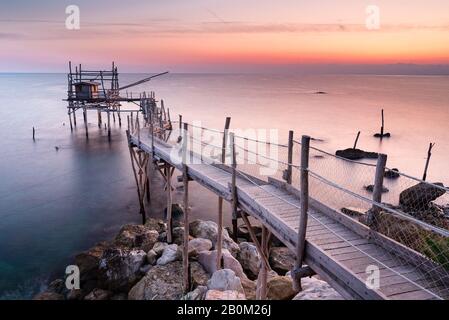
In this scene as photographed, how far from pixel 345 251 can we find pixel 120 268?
8.33m

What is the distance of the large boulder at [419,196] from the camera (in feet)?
58.9

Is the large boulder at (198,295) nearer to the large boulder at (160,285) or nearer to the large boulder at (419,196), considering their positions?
the large boulder at (160,285)

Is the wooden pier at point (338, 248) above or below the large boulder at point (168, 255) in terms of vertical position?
above

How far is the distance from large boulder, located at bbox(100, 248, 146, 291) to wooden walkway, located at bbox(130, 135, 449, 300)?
516 cm

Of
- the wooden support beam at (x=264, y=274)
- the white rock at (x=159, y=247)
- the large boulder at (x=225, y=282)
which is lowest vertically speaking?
the white rock at (x=159, y=247)

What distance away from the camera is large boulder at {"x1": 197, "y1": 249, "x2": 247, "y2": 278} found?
11.6 m

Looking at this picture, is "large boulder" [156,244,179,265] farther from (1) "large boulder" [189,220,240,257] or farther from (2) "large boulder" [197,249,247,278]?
(1) "large boulder" [189,220,240,257]

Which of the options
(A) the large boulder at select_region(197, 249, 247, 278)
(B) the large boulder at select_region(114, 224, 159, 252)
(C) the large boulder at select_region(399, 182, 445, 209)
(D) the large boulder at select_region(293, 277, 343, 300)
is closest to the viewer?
(D) the large boulder at select_region(293, 277, 343, 300)

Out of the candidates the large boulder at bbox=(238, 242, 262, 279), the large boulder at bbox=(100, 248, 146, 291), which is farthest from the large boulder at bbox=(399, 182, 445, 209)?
the large boulder at bbox=(100, 248, 146, 291)

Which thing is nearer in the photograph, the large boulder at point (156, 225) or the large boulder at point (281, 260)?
the large boulder at point (281, 260)

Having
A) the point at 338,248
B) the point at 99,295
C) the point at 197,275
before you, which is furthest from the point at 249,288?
the point at 338,248

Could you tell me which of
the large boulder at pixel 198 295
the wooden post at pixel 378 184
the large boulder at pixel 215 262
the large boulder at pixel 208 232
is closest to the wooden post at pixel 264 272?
the large boulder at pixel 198 295

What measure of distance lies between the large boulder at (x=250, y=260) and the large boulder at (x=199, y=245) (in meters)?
1.21

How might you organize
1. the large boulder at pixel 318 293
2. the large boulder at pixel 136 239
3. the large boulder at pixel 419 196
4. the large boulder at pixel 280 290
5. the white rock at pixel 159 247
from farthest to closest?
the large boulder at pixel 419 196
the large boulder at pixel 136 239
the white rock at pixel 159 247
the large boulder at pixel 280 290
the large boulder at pixel 318 293
